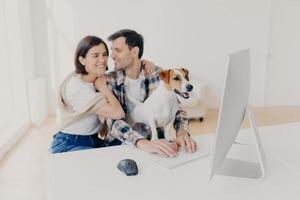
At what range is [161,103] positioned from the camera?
1627 mm

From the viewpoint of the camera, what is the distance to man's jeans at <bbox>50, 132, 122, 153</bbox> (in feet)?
5.02

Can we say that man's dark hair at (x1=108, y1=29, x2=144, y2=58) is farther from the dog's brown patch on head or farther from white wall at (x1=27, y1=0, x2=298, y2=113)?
white wall at (x1=27, y1=0, x2=298, y2=113)

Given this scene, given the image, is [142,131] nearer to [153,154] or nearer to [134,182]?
[153,154]

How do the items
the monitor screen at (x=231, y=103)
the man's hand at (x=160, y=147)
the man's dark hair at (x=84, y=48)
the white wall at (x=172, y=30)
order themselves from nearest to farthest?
the monitor screen at (x=231, y=103), the man's hand at (x=160, y=147), the man's dark hair at (x=84, y=48), the white wall at (x=172, y=30)

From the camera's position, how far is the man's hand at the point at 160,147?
1356 mm

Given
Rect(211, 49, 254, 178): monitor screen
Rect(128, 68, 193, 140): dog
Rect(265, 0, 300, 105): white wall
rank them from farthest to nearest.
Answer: Rect(265, 0, 300, 105): white wall, Rect(128, 68, 193, 140): dog, Rect(211, 49, 254, 178): monitor screen

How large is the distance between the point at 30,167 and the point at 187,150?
6.61 ft

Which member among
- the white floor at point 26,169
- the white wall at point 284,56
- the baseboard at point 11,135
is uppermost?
the white wall at point 284,56

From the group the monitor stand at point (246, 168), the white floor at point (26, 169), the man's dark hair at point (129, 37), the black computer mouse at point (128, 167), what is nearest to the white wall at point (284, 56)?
the white floor at point (26, 169)

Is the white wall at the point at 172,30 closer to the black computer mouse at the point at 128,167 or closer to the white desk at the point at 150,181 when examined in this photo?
the white desk at the point at 150,181

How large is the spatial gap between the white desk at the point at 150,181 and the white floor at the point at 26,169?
1.29 m

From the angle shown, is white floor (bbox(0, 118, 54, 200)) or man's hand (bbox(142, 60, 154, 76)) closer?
man's hand (bbox(142, 60, 154, 76))

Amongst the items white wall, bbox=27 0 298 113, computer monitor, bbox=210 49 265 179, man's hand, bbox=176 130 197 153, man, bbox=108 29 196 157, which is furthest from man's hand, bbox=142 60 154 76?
white wall, bbox=27 0 298 113

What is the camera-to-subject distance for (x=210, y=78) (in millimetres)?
4938
